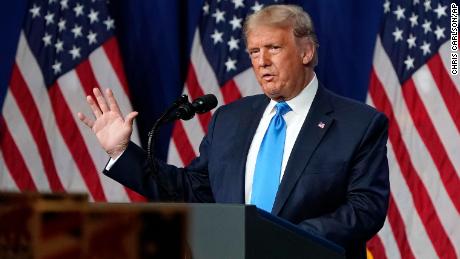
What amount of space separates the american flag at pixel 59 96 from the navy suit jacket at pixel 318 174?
207cm

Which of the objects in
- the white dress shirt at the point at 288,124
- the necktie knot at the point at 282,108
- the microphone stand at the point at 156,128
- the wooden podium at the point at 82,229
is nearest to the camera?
the wooden podium at the point at 82,229

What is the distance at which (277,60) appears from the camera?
2105mm

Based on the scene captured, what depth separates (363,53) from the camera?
3969mm

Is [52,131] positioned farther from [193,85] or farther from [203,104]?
[203,104]

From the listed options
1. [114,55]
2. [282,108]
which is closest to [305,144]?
[282,108]

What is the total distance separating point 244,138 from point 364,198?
0.37m

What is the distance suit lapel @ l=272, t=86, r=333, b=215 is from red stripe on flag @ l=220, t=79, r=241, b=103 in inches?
76.2

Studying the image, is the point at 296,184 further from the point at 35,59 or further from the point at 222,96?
the point at 35,59

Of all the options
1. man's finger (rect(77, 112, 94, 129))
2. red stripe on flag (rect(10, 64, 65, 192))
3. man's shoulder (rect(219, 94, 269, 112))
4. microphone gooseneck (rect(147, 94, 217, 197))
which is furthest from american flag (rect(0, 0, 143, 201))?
microphone gooseneck (rect(147, 94, 217, 197))

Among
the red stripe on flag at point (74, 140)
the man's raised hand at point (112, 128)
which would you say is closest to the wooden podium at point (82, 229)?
the man's raised hand at point (112, 128)

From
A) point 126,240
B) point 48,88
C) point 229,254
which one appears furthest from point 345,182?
point 48,88

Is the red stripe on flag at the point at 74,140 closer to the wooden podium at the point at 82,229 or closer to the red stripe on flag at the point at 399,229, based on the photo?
the red stripe on flag at the point at 399,229

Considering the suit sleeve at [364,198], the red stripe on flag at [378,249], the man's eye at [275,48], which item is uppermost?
the man's eye at [275,48]

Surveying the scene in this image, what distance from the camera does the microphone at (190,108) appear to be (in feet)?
5.40
